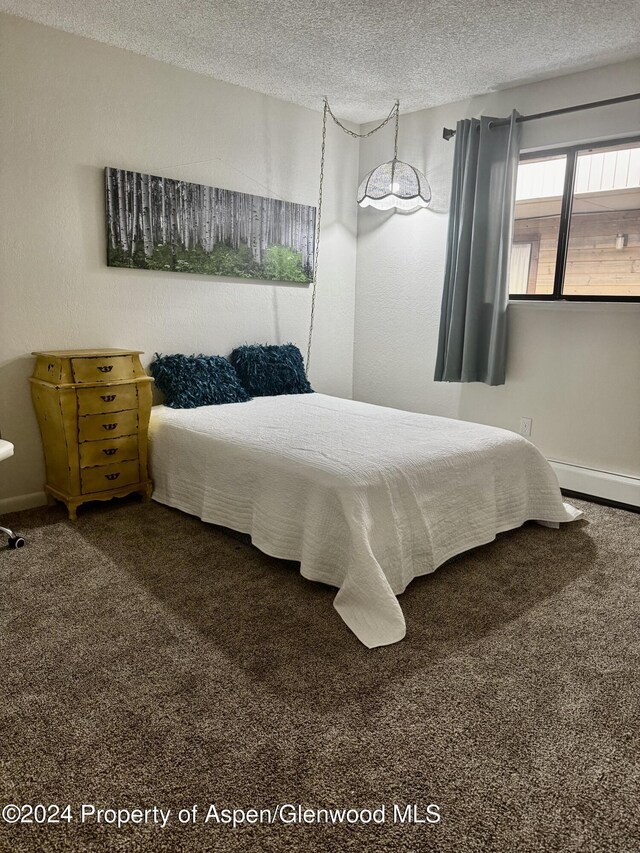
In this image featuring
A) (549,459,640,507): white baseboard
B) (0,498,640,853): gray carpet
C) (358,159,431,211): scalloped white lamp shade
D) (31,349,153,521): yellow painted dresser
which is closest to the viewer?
(0,498,640,853): gray carpet

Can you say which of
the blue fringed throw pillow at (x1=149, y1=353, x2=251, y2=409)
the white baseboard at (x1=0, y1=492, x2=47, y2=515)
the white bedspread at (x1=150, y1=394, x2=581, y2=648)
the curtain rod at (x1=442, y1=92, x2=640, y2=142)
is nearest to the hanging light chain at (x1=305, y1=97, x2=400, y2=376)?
the curtain rod at (x1=442, y1=92, x2=640, y2=142)

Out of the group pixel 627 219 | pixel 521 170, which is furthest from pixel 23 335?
pixel 627 219

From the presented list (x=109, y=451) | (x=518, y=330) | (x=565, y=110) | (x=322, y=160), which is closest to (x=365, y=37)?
(x=565, y=110)

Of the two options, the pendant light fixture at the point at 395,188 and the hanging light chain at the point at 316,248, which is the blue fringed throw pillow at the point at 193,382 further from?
the pendant light fixture at the point at 395,188

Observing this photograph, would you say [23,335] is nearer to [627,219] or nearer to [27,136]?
[27,136]

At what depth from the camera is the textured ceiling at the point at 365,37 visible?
2719 mm

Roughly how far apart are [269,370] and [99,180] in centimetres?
150

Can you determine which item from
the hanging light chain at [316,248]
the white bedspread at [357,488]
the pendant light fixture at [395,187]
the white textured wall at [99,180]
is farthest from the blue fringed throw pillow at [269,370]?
the pendant light fixture at [395,187]

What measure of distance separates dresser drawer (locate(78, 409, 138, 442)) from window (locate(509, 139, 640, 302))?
8.20 feet

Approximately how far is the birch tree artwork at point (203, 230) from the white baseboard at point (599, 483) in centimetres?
225

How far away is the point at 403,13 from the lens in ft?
9.02

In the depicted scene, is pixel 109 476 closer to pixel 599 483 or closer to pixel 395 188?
pixel 395 188

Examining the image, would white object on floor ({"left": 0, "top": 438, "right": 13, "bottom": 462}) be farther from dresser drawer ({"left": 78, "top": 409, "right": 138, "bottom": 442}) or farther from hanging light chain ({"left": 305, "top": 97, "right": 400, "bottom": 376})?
hanging light chain ({"left": 305, "top": 97, "right": 400, "bottom": 376})

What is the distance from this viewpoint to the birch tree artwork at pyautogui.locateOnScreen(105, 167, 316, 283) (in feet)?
11.1
